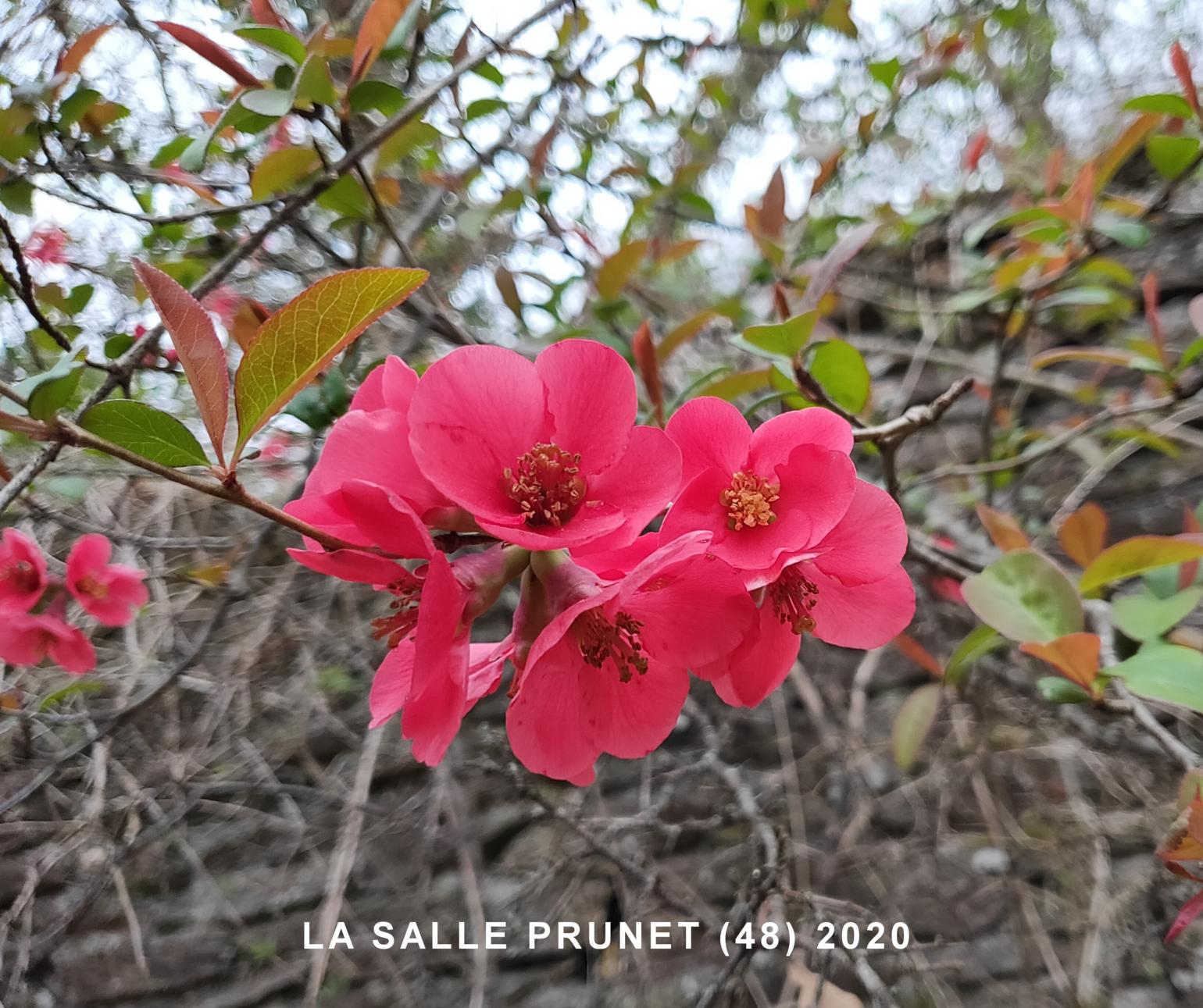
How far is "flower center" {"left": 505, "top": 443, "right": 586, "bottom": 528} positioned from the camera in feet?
1.42

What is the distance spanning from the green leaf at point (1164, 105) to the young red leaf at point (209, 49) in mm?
991

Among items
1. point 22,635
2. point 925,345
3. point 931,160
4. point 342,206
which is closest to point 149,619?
point 22,635

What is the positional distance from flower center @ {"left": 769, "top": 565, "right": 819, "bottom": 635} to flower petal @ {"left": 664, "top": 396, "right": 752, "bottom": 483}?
0.30ft

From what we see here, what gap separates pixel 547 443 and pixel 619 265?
67 centimetres

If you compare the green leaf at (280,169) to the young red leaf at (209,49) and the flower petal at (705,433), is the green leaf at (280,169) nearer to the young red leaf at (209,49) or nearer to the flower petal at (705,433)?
the young red leaf at (209,49)

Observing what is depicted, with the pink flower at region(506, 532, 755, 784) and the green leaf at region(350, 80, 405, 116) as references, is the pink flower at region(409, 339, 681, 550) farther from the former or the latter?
the green leaf at region(350, 80, 405, 116)

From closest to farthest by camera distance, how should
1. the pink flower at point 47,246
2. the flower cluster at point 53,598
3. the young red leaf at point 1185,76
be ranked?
the young red leaf at point 1185,76 < the flower cluster at point 53,598 < the pink flower at point 47,246

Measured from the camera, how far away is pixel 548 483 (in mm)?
442

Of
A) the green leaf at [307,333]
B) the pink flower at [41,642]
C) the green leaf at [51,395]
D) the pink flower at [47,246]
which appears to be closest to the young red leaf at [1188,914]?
the green leaf at [307,333]

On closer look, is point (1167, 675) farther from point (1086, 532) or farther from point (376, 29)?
point (376, 29)

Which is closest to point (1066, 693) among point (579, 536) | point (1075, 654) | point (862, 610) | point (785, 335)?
point (1075, 654)

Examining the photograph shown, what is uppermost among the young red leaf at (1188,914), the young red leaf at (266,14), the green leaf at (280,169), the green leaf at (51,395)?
the young red leaf at (266,14)

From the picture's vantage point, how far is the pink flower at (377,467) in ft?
1.27

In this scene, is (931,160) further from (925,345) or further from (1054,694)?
(1054,694)
